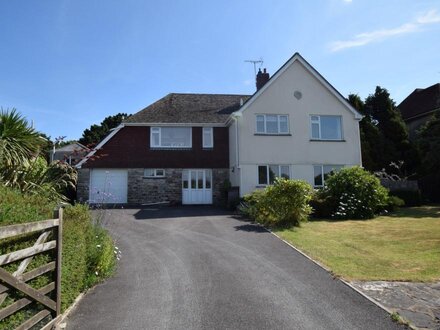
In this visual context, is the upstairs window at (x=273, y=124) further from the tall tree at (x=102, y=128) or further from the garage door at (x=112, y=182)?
the tall tree at (x=102, y=128)

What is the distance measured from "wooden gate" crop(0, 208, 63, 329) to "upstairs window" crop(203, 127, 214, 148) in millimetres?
20052

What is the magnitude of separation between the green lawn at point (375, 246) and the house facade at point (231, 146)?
659 centimetres

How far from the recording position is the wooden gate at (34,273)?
4.52 metres

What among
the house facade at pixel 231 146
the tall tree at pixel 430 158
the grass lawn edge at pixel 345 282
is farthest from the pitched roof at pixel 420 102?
the grass lawn edge at pixel 345 282

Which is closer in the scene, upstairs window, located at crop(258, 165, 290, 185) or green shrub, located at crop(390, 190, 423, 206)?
upstairs window, located at crop(258, 165, 290, 185)

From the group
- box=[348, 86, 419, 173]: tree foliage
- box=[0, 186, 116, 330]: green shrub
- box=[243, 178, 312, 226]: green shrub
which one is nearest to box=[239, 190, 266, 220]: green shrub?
box=[243, 178, 312, 226]: green shrub

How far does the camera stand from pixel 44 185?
381 inches

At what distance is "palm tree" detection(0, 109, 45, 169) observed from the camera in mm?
9016

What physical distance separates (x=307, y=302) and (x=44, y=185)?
6.57 meters

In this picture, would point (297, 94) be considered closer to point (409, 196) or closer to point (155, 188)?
point (409, 196)

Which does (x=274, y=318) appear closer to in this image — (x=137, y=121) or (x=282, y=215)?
(x=282, y=215)

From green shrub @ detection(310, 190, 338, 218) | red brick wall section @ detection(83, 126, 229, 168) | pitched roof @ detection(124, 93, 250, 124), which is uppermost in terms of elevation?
pitched roof @ detection(124, 93, 250, 124)

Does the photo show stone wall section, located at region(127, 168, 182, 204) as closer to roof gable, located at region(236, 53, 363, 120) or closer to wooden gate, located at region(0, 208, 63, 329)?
roof gable, located at region(236, 53, 363, 120)

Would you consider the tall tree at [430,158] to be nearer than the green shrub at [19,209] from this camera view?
No
